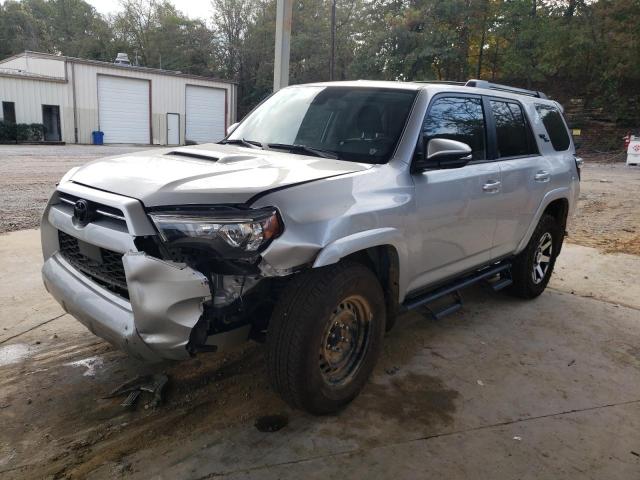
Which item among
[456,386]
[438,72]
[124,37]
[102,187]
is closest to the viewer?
[102,187]

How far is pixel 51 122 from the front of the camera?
30000mm

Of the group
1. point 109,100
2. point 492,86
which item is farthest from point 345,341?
point 109,100

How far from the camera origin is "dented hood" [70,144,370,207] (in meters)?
2.49

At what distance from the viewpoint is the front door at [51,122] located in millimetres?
29542

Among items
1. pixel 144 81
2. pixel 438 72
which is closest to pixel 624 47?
pixel 438 72

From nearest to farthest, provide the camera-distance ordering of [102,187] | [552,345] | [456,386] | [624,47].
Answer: [102,187], [456,386], [552,345], [624,47]

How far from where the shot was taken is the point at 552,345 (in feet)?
13.8

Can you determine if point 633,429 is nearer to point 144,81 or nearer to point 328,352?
point 328,352

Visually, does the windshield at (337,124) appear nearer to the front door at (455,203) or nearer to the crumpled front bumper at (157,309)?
the front door at (455,203)

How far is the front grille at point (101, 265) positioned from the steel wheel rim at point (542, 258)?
386 cm

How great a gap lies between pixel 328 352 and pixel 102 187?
1.51 m

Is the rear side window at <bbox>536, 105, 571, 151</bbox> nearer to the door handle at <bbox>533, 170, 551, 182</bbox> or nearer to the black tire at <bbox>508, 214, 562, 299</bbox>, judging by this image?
the door handle at <bbox>533, 170, 551, 182</bbox>

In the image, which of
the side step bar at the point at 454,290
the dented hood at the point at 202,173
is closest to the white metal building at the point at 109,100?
the side step bar at the point at 454,290

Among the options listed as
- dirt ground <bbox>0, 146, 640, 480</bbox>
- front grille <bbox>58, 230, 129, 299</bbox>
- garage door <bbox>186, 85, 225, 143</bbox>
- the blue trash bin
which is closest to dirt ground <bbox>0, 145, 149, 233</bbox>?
dirt ground <bbox>0, 146, 640, 480</bbox>
